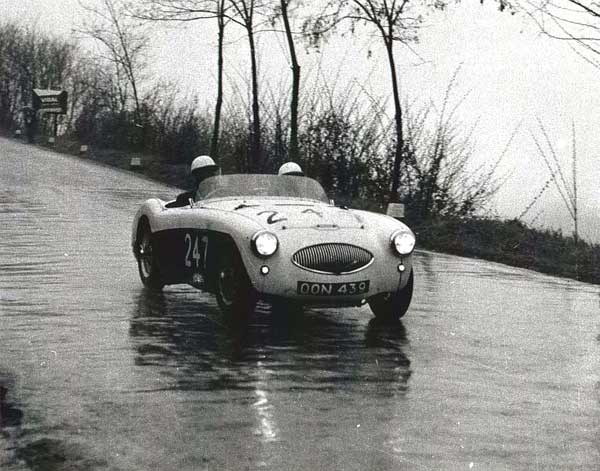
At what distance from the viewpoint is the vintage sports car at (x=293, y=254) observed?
921 cm

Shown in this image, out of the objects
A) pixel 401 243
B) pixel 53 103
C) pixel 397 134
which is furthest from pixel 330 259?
pixel 53 103

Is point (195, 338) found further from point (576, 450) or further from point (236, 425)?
point (576, 450)

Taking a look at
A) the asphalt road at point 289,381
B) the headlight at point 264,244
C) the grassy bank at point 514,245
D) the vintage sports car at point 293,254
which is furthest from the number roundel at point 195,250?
the grassy bank at point 514,245

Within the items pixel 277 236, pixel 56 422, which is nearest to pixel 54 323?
pixel 277 236

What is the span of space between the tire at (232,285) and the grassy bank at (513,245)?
24.3 ft

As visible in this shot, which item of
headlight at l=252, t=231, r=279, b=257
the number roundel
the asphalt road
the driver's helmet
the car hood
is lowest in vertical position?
the asphalt road

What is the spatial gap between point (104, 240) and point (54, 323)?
28.3 feet

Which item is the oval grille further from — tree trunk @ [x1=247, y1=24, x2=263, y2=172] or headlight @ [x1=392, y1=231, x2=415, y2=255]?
tree trunk @ [x1=247, y1=24, x2=263, y2=172]

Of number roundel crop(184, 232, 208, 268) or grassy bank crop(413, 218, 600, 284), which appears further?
grassy bank crop(413, 218, 600, 284)

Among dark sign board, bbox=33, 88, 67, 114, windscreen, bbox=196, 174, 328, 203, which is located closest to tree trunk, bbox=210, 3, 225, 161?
windscreen, bbox=196, 174, 328, 203

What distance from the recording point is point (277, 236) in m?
9.26

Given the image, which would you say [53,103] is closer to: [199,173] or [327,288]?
[199,173]

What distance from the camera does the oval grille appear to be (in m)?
9.22

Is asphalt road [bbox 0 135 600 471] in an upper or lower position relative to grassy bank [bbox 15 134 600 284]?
lower
